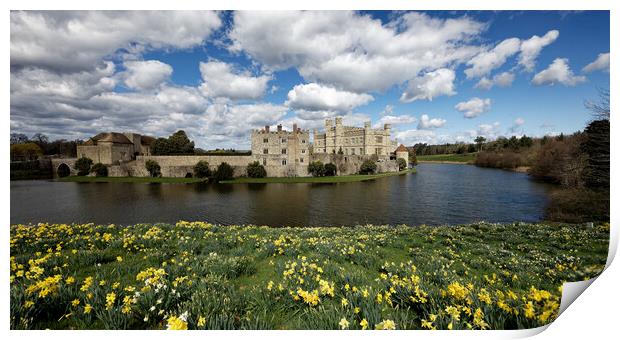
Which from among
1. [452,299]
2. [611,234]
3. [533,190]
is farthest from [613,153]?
[533,190]

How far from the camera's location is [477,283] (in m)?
Result: 3.72

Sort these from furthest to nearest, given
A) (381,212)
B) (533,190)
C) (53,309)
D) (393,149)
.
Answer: (393,149)
(533,190)
(381,212)
(53,309)

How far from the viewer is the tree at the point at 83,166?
26.4 metres

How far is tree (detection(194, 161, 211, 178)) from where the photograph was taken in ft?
106

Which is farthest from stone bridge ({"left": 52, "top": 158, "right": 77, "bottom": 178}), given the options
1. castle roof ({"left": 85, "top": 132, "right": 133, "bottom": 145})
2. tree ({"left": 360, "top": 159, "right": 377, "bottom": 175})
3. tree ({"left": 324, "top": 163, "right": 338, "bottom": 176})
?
tree ({"left": 360, "top": 159, "right": 377, "bottom": 175})

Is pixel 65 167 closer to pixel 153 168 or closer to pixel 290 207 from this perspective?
pixel 153 168

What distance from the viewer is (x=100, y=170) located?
30.6m

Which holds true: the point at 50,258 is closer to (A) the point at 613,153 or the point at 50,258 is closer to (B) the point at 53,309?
(B) the point at 53,309

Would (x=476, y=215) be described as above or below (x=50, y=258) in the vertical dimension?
below

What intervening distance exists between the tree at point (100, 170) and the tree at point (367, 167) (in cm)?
3953

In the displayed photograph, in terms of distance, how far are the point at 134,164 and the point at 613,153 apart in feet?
145

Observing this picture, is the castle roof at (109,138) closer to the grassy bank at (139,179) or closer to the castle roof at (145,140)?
the castle roof at (145,140)

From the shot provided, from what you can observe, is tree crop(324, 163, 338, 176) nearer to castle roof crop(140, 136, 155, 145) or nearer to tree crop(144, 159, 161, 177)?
tree crop(144, 159, 161, 177)

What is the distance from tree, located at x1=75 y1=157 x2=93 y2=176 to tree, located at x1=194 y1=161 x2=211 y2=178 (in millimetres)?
12150
